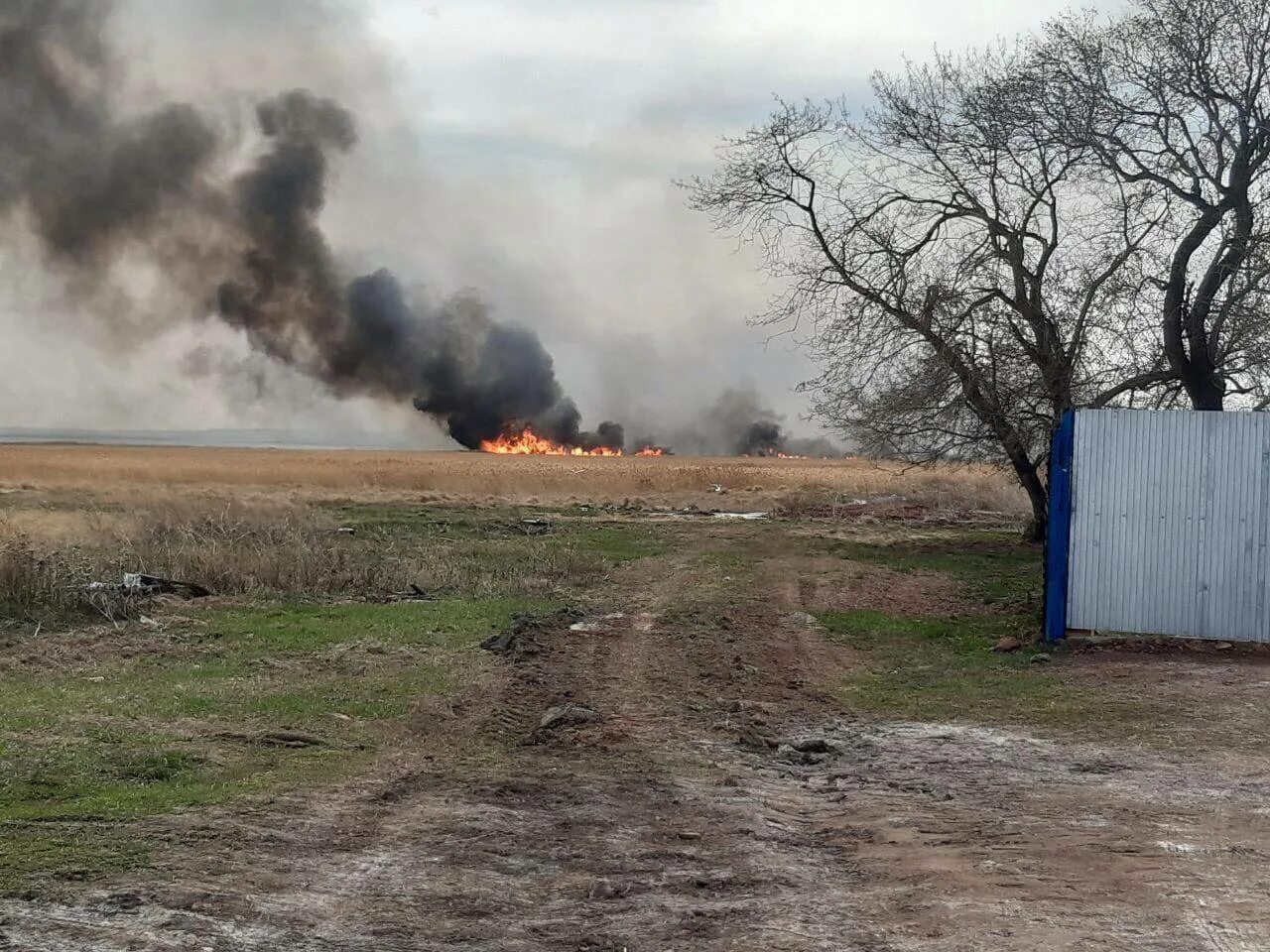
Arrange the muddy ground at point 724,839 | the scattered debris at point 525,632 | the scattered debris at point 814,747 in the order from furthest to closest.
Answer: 1. the scattered debris at point 525,632
2. the scattered debris at point 814,747
3. the muddy ground at point 724,839

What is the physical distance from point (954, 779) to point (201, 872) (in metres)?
4.72

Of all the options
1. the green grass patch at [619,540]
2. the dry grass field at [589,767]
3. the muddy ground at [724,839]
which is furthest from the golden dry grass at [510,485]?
the muddy ground at [724,839]

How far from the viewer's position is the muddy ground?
16.3 feet

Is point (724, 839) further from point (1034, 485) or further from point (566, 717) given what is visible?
point (1034, 485)

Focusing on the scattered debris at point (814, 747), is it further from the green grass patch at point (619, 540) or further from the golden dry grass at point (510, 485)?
the golden dry grass at point (510, 485)

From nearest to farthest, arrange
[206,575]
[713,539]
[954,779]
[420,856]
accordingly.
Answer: [420,856] < [954,779] < [206,575] < [713,539]

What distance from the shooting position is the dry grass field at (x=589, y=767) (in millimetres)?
5148

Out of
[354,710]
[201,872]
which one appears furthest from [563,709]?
[201,872]

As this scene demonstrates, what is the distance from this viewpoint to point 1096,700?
10.6 meters

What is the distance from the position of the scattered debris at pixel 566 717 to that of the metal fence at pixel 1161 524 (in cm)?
651

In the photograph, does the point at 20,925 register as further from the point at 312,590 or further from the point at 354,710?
the point at 312,590

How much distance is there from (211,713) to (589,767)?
3236 millimetres

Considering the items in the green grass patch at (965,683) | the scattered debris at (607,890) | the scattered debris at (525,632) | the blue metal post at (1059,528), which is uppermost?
the blue metal post at (1059,528)

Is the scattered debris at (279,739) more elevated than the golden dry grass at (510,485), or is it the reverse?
the golden dry grass at (510,485)
